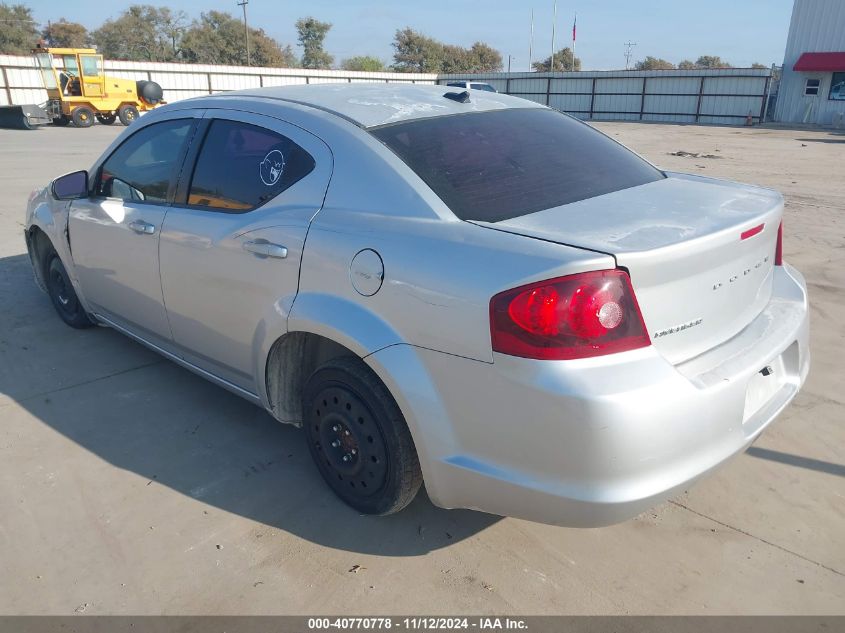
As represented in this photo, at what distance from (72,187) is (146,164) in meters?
0.82

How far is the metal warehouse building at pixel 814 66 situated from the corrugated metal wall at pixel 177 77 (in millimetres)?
20225

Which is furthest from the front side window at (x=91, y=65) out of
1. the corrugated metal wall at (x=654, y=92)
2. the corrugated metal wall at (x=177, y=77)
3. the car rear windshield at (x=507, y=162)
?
the car rear windshield at (x=507, y=162)

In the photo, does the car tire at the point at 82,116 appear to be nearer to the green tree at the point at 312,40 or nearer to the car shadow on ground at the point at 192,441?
the car shadow on ground at the point at 192,441

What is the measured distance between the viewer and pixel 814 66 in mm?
31828

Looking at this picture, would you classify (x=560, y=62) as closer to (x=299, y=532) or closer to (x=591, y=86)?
(x=591, y=86)

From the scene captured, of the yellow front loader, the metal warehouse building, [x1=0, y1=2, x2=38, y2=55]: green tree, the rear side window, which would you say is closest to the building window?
the metal warehouse building

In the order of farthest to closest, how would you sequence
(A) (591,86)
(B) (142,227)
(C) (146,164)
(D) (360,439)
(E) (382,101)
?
(A) (591,86)
(C) (146,164)
(B) (142,227)
(E) (382,101)
(D) (360,439)

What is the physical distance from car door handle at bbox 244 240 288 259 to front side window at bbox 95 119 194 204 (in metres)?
0.85

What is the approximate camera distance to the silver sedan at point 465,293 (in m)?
1.99

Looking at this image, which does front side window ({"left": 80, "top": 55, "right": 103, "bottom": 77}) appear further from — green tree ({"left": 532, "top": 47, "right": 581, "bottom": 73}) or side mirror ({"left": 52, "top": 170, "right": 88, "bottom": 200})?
green tree ({"left": 532, "top": 47, "right": 581, "bottom": 73})

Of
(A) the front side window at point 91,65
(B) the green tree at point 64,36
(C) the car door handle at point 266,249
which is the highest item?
(B) the green tree at point 64,36

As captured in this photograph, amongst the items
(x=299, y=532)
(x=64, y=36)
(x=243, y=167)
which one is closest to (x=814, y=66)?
(x=243, y=167)

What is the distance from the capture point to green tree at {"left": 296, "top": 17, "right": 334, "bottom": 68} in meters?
76.0
